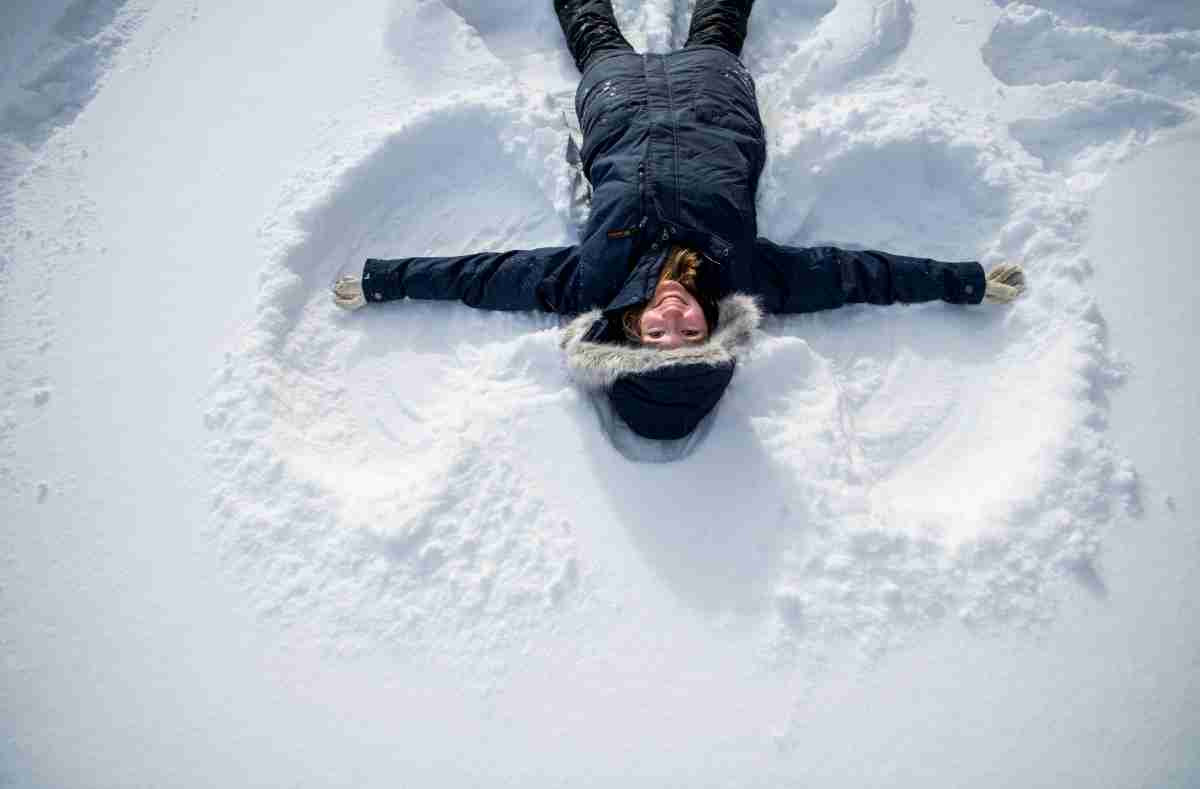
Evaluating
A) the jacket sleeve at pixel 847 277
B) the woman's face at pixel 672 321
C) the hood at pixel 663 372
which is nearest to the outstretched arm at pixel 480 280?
the hood at pixel 663 372

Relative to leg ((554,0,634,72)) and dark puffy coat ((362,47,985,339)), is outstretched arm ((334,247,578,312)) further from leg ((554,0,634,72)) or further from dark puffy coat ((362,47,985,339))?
leg ((554,0,634,72))

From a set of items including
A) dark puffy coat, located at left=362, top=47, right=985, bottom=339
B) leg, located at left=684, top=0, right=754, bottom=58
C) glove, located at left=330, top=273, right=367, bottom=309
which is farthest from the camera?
leg, located at left=684, top=0, right=754, bottom=58

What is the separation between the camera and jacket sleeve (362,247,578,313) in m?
2.31

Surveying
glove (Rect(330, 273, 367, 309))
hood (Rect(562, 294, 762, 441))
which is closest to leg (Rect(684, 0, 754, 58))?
hood (Rect(562, 294, 762, 441))

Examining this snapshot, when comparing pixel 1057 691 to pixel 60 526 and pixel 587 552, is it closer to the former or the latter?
pixel 587 552

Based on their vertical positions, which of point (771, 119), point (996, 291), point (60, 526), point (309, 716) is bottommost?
point (309, 716)

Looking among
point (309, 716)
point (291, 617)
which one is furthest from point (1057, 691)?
point (291, 617)

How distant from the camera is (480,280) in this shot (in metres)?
2.35

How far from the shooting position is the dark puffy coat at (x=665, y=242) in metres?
2.20

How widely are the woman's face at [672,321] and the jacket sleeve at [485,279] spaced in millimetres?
395

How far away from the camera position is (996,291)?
2.31 metres

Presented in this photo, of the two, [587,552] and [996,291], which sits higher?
[996,291]

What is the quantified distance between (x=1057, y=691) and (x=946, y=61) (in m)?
2.42

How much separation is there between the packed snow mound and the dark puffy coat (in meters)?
0.15
